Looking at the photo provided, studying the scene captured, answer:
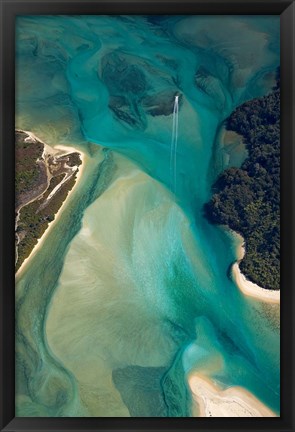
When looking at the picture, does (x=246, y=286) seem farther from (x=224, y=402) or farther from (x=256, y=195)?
(x=224, y=402)

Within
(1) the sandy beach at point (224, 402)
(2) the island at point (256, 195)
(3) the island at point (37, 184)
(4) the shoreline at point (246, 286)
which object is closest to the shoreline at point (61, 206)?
(3) the island at point (37, 184)

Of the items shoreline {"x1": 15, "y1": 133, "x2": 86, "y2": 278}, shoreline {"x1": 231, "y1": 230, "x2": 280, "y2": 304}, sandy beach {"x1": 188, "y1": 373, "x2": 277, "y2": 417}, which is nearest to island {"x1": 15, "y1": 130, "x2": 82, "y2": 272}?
shoreline {"x1": 15, "y1": 133, "x2": 86, "y2": 278}

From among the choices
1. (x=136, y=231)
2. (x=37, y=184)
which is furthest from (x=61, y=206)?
(x=136, y=231)

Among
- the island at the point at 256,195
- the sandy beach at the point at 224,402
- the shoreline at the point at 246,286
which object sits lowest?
the sandy beach at the point at 224,402

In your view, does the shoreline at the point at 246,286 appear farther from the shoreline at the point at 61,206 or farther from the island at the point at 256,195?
the shoreline at the point at 61,206

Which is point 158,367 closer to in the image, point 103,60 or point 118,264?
point 118,264

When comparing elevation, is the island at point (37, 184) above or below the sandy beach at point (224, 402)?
above
